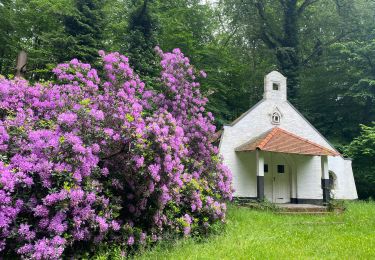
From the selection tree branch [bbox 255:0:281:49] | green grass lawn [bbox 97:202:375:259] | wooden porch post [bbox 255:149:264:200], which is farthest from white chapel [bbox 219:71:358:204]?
tree branch [bbox 255:0:281:49]

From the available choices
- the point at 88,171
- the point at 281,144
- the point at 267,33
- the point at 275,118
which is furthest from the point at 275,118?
the point at 88,171

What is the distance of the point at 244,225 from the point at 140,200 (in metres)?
4.20

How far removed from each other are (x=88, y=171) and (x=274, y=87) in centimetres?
1392

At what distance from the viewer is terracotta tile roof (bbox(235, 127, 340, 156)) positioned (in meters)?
14.7

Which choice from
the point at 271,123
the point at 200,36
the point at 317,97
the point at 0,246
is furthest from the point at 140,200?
the point at 317,97

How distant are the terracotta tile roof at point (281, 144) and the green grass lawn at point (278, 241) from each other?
13.5 feet

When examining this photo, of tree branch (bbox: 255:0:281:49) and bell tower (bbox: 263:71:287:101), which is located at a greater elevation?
tree branch (bbox: 255:0:281:49)

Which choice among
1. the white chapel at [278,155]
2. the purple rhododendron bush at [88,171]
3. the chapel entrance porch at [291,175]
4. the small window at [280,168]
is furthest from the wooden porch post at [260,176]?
the purple rhododendron bush at [88,171]

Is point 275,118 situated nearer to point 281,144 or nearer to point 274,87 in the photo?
point 274,87

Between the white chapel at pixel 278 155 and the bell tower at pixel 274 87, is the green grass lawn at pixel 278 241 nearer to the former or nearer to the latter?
the white chapel at pixel 278 155

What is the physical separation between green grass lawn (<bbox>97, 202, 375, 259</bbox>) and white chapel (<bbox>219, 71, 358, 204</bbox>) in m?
4.92

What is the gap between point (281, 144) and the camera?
1514 centimetres

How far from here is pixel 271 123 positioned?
1706cm

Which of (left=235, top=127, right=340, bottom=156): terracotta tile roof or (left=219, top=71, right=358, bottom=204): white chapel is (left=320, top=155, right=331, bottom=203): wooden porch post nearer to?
(left=219, top=71, right=358, bottom=204): white chapel
